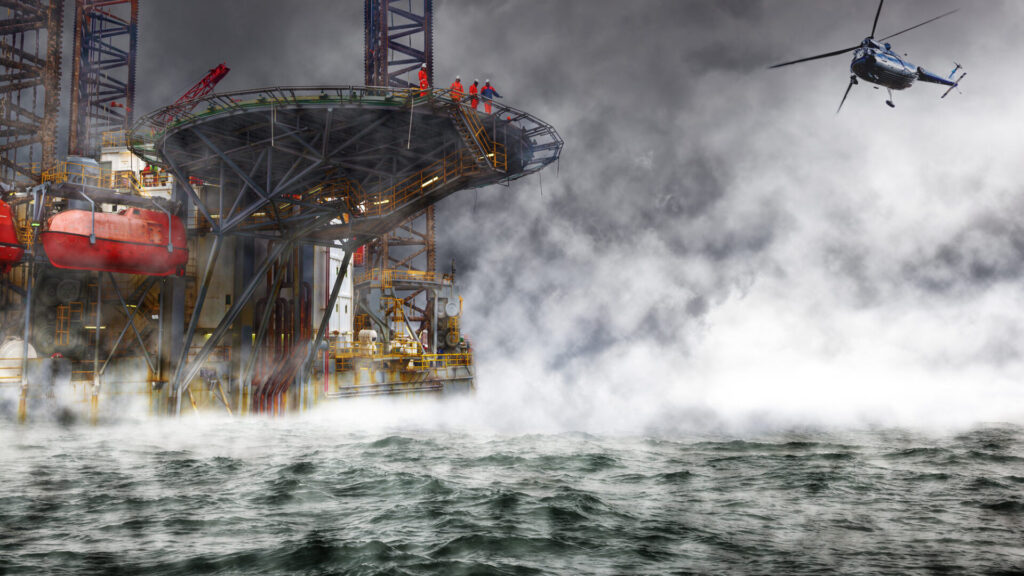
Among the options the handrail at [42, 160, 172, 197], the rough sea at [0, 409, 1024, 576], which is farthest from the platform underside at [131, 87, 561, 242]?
the rough sea at [0, 409, 1024, 576]

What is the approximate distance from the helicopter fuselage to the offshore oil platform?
1469 cm

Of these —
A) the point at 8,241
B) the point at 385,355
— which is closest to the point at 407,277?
the point at 385,355

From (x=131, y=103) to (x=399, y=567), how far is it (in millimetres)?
59961

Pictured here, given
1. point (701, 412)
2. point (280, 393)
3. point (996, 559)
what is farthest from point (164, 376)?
point (996, 559)

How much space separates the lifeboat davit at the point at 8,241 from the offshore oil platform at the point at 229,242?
8 cm

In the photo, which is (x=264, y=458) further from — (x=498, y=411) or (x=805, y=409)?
(x=805, y=409)

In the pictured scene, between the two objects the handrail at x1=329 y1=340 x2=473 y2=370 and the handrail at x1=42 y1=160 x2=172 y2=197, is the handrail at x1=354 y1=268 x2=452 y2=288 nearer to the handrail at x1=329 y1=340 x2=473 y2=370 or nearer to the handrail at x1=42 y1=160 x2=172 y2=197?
the handrail at x1=329 y1=340 x2=473 y2=370

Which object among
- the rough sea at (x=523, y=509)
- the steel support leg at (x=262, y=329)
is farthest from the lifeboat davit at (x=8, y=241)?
the rough sea at (x=523, y=509)

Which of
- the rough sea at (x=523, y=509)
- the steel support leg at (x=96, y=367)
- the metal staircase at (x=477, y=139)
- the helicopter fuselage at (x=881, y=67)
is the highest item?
the helicopter fuselage at (x=881, y=67)

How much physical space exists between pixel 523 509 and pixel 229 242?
26876 millimetres

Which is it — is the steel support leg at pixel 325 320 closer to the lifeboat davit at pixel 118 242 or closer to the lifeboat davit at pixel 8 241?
the lifeboat davit at pixel 118 242

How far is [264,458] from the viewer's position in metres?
16.5

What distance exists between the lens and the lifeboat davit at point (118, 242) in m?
25.4

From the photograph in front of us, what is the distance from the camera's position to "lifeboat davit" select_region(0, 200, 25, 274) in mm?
26020
